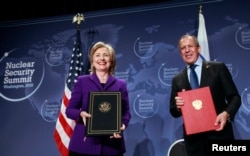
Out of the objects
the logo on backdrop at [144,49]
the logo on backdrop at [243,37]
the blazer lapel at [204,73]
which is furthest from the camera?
the logo on backdrop at [144,49]

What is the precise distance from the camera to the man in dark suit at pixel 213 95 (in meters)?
2.72

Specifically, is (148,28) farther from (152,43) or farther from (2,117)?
(2,117)

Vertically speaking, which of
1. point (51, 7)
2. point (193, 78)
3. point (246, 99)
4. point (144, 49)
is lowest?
point (246, 99)

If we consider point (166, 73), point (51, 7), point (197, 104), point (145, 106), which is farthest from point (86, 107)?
point (51, 7)

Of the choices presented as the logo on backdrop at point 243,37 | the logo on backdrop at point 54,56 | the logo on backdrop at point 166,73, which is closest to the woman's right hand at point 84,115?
the logo on backdrop at point 166,73

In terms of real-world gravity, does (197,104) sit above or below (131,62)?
below

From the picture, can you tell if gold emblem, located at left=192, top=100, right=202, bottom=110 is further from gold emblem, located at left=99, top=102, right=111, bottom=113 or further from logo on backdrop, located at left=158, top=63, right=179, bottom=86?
logo on backdrop, located at left=158, top=63, right=179, bottom=86

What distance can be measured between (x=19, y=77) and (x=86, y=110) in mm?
2399

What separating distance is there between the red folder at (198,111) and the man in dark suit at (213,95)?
1.7 inches

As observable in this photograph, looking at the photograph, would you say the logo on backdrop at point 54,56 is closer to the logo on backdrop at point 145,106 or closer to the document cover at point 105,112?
the logo on backdrop at point 145,106

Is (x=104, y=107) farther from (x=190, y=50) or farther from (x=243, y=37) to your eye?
(x=243, y=37)

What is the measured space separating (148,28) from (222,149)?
312 cm

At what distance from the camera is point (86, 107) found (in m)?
Answer: 2.76

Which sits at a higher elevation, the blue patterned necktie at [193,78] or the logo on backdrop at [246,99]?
the blue patterned necktie at [193,78]
